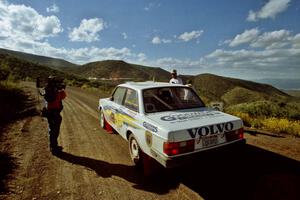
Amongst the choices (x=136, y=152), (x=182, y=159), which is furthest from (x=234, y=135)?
(x=136, y=152)

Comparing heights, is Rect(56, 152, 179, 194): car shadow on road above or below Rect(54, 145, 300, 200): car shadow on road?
below

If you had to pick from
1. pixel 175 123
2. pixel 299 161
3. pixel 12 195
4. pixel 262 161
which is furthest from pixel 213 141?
pixel 12 195

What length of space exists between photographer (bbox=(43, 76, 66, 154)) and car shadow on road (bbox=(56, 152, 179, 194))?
445mm

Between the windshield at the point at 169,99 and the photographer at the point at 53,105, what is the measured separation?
7.62 feet

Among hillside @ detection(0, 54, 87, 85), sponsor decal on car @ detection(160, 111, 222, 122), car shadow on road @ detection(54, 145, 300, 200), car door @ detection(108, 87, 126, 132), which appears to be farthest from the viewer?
hillside @ detection(0, 54, 87, 85)

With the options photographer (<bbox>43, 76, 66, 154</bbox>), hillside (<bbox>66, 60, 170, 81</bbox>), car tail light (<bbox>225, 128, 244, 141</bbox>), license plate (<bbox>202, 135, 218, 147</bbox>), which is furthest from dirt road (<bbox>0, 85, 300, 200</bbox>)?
hillside (<bbox>66, 60, 170, 81</bbox>)

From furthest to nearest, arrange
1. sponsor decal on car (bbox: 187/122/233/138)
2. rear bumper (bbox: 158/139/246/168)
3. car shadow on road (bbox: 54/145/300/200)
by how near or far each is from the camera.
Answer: car shadow on road (bbox: 54/145/300/200), sponsor decal on car (bbox: 187/122/233/138), rear bumper (bbox: 158/139/246/168)

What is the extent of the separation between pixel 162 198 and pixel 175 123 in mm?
1220

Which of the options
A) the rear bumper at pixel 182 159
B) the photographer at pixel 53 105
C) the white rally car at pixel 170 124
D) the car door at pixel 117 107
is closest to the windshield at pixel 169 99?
the white rally car at pixel 170 124

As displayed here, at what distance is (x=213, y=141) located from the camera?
3.50m

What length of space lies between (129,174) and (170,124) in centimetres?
151

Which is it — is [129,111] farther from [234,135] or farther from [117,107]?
[234,135]

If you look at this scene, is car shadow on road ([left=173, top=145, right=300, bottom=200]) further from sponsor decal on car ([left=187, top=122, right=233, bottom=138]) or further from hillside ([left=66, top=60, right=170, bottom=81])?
hillside ([left=66, top=60, right=170, bottom=81])

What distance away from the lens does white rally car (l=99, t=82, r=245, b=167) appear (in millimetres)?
3229
